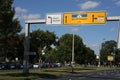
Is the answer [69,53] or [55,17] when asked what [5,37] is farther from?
[69,53]

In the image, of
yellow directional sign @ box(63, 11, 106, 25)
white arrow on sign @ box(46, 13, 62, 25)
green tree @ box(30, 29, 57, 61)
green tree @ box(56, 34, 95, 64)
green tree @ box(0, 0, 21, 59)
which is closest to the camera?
green tree @ box(0, 0, 21, 59)

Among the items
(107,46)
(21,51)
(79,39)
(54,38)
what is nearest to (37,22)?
(54,38)

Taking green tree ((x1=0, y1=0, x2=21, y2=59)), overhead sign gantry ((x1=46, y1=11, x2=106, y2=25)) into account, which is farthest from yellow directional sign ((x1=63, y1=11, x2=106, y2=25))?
green tree ((x1=0, y1=0, x2=21, y2=59))

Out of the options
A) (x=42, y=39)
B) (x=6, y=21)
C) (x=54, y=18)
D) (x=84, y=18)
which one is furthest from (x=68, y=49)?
(x=6, y=21)

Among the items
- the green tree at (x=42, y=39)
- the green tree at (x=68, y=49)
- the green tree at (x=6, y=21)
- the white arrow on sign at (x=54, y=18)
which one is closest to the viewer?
the green tree at (x=6, y=21)

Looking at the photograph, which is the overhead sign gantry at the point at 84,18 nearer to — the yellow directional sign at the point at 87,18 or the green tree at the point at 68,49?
the yellow directional sign at the point at 87,18

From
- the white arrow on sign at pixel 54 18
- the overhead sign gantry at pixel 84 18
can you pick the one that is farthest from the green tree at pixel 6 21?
the overhead sign gantry at pixel 84 18

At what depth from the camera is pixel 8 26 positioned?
132ft

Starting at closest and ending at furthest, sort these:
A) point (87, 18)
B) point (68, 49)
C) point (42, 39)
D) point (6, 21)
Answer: point (6, 21) < point (87, 18) < point (42, 39) < point (68, 49)

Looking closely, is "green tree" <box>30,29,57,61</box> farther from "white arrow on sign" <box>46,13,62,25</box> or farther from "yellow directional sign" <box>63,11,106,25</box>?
"yellow directional sign" <box>63,11,106,25</box>

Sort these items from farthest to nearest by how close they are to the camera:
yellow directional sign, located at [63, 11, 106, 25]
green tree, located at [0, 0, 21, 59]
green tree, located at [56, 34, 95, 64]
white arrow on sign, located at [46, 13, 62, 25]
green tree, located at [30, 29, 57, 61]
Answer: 1. green tree, located at [56, 34, 95, 64]
2. green tree, located at [30, 29, 57, 61]
3. white arrow on sign, located at [46, 13, 62, 25]
4. yellow directional sign, located at [63, 11, 106, 25]
5. green tree, located at [0, 0, 21, 59]

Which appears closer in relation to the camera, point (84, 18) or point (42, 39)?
point (84, 18)

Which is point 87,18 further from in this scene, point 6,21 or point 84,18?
point 6,21

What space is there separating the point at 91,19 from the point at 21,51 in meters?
62.1
